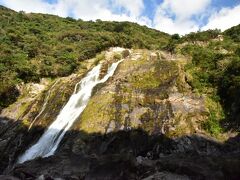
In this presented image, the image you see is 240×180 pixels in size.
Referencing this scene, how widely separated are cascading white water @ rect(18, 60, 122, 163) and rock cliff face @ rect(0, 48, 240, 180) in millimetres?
824

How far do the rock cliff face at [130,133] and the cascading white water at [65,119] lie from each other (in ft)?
2.70

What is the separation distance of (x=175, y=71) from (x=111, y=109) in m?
7.90

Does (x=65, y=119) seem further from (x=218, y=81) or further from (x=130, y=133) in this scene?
(x=218, y=81)

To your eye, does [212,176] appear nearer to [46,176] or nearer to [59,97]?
[46,176]

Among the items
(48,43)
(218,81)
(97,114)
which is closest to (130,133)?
(97,114)

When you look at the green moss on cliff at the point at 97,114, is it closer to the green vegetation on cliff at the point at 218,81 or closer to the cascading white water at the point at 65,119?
the cascading white water at the point at 65,119

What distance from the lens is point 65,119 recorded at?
119 ft

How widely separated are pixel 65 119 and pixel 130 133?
25.4 feet

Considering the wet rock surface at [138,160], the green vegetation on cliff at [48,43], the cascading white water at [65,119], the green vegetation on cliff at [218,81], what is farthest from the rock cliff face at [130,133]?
the green vegetation on cliff at [48,43]

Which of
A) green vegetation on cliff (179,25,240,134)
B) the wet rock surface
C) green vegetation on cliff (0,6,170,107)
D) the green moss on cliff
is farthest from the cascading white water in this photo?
green vegetation on cliff (0,6,170,107)

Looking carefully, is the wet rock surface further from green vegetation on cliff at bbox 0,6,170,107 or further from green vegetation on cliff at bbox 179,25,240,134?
green vegetation on cliff at bbox 0,6,170,107

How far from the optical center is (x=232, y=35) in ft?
174

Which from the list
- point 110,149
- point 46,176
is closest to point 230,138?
point 110,149

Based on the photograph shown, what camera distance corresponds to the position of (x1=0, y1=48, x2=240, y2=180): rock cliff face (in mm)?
22328
